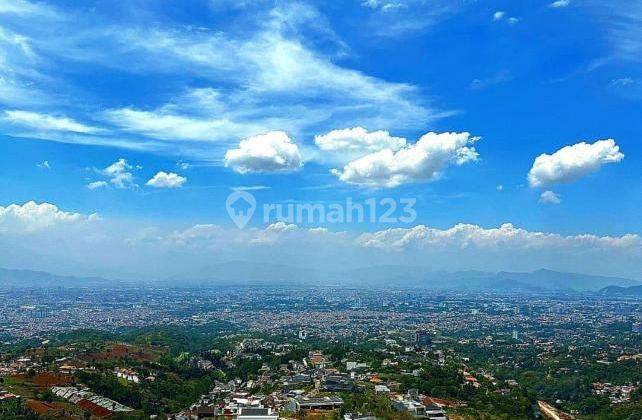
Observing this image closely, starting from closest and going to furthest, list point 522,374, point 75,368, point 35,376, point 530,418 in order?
point 530,418 < point 35,376 < point 75,368 < point 522,374

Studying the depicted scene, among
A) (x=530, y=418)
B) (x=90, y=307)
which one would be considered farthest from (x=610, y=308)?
(x=530, y=418)

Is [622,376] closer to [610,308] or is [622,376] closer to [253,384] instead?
[253,384]

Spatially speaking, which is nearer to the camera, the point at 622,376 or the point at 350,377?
the point at 350,377

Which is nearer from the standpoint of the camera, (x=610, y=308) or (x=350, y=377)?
(x=350, y=377)

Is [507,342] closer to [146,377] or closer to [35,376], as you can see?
[146,377]

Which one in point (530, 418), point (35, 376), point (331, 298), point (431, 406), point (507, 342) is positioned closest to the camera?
point (431, 406)

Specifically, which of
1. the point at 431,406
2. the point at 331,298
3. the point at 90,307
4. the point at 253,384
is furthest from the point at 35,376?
the point at 331,298
